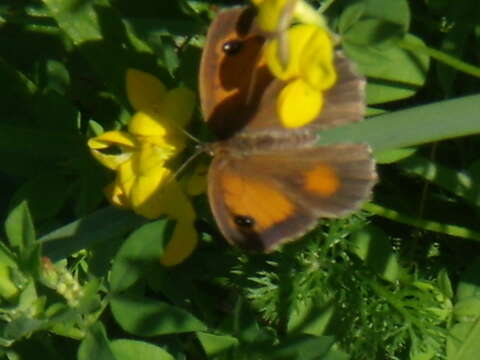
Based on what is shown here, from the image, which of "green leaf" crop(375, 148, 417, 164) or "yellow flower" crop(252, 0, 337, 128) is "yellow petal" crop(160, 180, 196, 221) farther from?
"green leaf" crop(375, 148, 417, 164)

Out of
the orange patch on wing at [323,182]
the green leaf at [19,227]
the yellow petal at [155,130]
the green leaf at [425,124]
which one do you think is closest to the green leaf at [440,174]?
the green leaf at [425,124]

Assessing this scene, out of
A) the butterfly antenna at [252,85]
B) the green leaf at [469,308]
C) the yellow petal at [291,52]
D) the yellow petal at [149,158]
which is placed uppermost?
the yellow petal at [291,52]

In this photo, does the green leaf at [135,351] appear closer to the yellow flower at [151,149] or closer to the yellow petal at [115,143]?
the yellow flower at [151,149]

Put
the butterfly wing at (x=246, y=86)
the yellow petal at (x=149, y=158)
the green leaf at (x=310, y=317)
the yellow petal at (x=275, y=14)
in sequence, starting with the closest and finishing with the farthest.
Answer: the yellow petal at (x=275, y=14), the butterfly wing at (x=246, y=86), the yellow petal at (x=149, y=158), the green leaf at (x=310, y=317)

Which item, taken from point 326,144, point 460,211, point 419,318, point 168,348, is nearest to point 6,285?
point 168,348

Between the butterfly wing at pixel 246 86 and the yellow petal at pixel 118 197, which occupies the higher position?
the butterfly wing at pixel 246 86

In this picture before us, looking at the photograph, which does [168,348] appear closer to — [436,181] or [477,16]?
[436,181]

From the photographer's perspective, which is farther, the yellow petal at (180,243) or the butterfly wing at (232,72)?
the yellow petal at (180,243)
